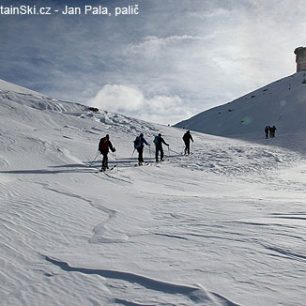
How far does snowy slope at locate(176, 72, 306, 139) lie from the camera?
5447cm

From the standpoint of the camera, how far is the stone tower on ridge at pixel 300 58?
85.8 m

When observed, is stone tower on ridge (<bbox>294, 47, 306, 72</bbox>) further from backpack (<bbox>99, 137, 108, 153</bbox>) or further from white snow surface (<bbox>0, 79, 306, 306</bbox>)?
backpack (<bbox>99, 137, 108, 153</bbox>)

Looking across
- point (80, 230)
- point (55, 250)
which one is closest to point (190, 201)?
point (80, 230)

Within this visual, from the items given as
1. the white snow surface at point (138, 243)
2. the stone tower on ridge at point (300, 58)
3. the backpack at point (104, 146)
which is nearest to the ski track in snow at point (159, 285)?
the white snow surface at point (138, 243)

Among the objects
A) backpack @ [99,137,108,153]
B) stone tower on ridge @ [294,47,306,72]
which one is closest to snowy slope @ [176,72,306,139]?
stone tower on ridge @ [294,47,306,72]

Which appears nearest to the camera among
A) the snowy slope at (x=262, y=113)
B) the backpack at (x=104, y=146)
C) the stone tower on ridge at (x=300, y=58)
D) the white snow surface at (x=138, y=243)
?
the white snow surface at (x=138, y=243)

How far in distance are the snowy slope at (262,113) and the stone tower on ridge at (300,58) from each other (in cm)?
599

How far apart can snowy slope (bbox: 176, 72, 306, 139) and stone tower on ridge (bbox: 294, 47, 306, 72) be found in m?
5.99

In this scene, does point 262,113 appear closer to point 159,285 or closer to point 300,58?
point 300,58

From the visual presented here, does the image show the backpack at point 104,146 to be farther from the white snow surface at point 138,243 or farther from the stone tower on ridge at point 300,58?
the stone tower on ridge at point 300,58

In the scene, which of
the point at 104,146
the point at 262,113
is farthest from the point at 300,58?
the point at 104,146

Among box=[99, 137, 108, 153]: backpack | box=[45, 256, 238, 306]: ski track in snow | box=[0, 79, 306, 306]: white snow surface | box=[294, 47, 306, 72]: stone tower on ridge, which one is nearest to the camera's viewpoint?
box=[45, 256, 238, 306]: ski track in snow

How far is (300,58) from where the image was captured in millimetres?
86500

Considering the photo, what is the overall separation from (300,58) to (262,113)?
108ft
